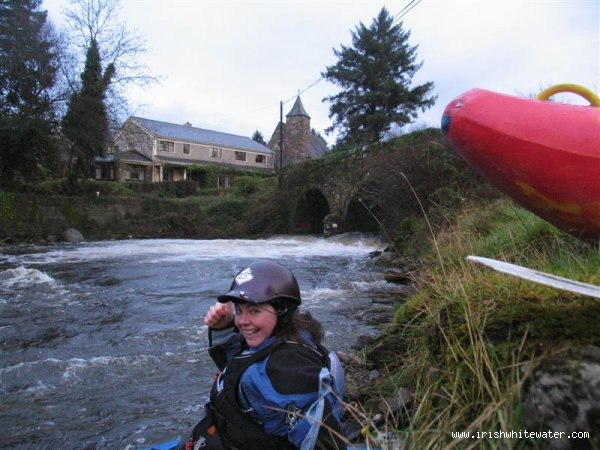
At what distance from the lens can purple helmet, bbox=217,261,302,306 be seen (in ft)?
7.03

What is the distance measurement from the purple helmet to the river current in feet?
6.78

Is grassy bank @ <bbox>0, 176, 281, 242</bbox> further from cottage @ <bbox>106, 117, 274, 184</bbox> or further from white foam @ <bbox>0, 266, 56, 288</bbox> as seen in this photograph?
cottage @ <bbox>106, 117, 274, 184</bbox>

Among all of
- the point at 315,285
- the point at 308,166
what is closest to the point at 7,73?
the point at 308,166

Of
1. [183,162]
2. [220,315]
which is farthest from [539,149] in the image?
[183,162]

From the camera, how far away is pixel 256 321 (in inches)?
85.0

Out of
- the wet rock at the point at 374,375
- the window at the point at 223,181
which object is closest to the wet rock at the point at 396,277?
the wet rock at the point at 374,375

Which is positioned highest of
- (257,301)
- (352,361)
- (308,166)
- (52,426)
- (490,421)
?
(308,166)

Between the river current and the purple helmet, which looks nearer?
the purple helmet

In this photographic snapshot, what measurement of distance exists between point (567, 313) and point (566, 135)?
3.18 feet

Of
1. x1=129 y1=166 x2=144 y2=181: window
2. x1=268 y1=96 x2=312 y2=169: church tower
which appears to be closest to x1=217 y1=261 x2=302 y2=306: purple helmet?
x1=129 y1=166 x2=144 y2=181: window

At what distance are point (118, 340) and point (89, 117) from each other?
20.7 m

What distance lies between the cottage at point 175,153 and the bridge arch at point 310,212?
18954 mm

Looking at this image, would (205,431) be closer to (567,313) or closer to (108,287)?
(567,313)

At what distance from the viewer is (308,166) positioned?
84.8ft
